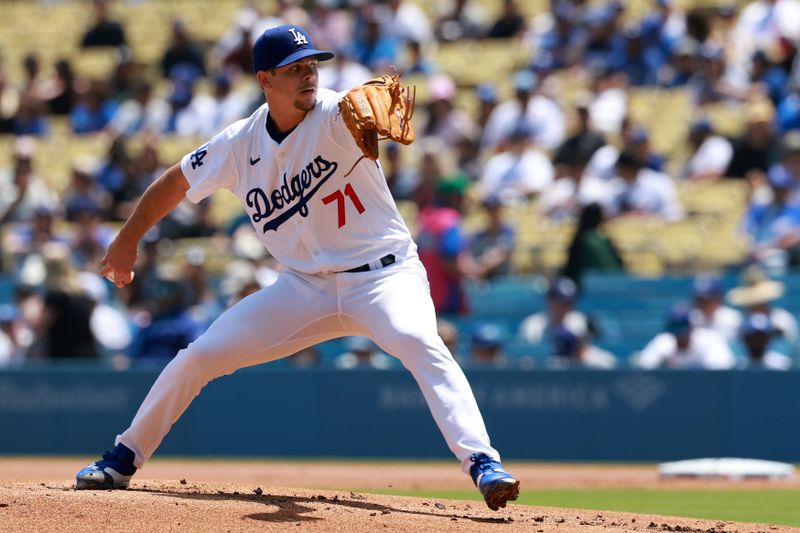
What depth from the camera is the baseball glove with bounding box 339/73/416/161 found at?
5844mm

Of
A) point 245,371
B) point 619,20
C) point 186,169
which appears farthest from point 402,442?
point 186,169

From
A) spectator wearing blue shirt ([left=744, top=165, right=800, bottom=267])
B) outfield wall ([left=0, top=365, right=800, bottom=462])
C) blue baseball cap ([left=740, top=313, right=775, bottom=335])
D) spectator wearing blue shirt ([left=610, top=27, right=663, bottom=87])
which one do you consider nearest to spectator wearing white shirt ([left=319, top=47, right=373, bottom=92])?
spectator wearing blue shirt ([left=610, top=27, right=663, bottom=87])

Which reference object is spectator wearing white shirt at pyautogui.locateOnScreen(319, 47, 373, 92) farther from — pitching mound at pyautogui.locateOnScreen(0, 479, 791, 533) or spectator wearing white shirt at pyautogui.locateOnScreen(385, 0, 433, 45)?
pitching mound at pyautogui.locateOnScreen(0, 479, 791, 533)

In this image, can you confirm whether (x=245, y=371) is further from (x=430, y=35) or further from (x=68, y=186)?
(x=430, y=35)

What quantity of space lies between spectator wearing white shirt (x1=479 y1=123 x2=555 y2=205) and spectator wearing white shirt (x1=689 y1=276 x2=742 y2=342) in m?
2.22

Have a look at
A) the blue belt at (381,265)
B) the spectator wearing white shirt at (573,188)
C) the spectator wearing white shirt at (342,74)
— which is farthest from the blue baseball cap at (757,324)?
the blue belt at (381,265)

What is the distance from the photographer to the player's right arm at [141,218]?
6516 millimetres

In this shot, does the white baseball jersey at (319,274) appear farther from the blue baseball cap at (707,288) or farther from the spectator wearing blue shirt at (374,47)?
the spectator wearing blue shirt at (374,47)

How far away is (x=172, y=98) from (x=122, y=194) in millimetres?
1855

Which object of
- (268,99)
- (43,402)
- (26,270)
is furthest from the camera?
(26,270)

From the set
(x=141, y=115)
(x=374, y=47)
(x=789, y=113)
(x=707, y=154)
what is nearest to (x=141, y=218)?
(x=707, y=154)

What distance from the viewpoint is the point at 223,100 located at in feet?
53.8

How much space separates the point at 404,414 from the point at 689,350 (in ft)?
7.71

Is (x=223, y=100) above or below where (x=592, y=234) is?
above
